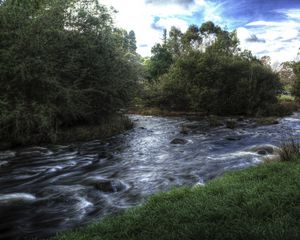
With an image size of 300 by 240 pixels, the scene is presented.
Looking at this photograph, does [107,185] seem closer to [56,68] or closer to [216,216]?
[216,216]

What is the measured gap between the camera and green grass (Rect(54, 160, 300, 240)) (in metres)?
6.05

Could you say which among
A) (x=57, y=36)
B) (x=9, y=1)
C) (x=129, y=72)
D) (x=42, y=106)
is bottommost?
(x=42, y=106)

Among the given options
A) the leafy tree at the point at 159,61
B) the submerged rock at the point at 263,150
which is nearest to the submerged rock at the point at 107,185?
the submerged rock at the point at 263,150

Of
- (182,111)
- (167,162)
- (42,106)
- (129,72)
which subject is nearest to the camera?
(167,162)

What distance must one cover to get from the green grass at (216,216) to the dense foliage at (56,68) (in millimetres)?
11255

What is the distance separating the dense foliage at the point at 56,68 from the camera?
18422 mm

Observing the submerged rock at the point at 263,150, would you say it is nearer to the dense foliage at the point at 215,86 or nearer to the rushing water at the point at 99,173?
the rushing water at the point at 99,173

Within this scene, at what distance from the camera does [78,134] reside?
22594mm

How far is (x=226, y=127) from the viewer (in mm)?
27781

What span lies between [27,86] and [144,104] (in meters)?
26.1

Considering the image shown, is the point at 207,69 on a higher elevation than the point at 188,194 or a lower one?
higher

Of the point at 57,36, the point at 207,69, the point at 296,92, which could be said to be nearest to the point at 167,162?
the point at 57,36

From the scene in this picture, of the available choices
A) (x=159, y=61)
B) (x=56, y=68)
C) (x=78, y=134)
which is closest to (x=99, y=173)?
(x=78, y=134)

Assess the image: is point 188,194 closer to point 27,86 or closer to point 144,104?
point 27,86
